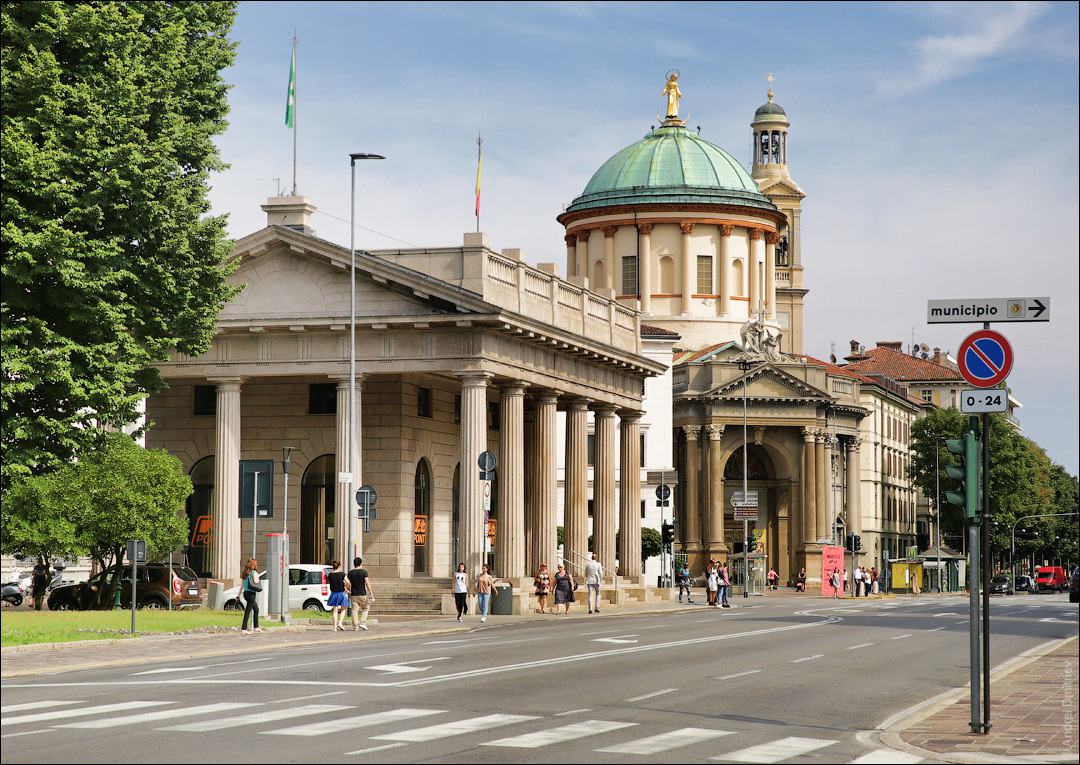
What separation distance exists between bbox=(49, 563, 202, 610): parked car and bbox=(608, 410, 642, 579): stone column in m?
19.3

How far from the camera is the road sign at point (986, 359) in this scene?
1588 centimetres

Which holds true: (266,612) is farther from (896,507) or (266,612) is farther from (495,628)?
(896,507)

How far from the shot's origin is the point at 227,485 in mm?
47500

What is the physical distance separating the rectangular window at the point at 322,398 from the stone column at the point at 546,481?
679 centimetres

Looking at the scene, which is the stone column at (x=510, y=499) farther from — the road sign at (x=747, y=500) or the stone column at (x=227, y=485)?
the road sign at (x=747, y=500)

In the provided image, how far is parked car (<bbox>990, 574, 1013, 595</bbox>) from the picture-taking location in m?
Result: 111

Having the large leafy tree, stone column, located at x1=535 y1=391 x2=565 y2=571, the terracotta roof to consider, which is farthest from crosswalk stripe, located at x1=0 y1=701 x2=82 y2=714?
the terracotta roof


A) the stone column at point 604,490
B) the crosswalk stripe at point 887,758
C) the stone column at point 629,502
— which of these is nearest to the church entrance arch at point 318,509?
the stone column at point 604,490

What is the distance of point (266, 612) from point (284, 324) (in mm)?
10394

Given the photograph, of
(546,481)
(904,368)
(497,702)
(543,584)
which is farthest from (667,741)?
(904,368)

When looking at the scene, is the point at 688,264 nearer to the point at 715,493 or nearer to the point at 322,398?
the point at 715,493

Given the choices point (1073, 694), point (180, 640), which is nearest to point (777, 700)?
point (1073, 694)

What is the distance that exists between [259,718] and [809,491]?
88596mm

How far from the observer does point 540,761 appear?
13.2m
